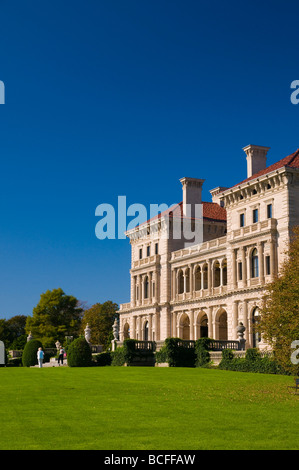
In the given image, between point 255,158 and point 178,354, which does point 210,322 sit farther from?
point 255,158

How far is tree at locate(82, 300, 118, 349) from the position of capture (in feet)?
307

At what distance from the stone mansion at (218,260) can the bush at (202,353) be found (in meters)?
4.43

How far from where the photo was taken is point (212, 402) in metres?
17.9

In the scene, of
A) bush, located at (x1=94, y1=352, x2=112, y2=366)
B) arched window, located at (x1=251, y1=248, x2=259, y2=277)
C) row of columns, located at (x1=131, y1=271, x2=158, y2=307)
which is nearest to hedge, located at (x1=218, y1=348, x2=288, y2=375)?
bush, located at (x1=94, y1=352, x2=112, y2=366)

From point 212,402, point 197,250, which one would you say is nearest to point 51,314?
point 197,250

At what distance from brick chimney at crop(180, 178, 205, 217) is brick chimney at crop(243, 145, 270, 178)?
10.2 meters

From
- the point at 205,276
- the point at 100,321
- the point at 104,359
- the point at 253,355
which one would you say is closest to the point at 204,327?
the point at 205,276

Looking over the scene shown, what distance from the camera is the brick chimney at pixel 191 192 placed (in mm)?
68312

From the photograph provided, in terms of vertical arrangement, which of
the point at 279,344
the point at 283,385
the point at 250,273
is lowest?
the point at 283,385

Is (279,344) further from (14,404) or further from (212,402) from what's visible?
(14,404)

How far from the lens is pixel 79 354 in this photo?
4347 cm

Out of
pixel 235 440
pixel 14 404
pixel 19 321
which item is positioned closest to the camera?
pixel 235 440
